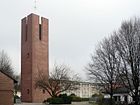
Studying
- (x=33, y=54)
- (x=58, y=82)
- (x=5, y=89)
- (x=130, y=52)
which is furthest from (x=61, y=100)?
(x=130, y=52)

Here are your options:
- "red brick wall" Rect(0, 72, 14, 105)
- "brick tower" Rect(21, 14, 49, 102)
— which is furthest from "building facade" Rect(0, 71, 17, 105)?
"brick tower" Rect(21, 14, 49, 102)

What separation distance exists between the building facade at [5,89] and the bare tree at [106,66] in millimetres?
12034

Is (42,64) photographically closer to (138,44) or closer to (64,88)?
(64,88)

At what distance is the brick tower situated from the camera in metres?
79.0

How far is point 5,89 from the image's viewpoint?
44250mm

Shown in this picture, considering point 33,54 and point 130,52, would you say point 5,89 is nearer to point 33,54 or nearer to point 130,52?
point 130,52

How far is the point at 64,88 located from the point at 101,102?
10.5 meters

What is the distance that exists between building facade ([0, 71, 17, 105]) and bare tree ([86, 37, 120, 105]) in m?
12.0

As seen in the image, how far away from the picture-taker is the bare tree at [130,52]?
35.0 m

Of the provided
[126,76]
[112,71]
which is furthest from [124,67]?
[112,71]

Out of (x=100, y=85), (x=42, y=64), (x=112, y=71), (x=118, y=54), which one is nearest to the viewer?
(x=118, y=54)

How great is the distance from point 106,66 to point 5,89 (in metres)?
14.5

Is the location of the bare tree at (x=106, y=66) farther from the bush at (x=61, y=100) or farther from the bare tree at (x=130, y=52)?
the bush at (x=61, y=100)

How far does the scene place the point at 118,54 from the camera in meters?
38.3
